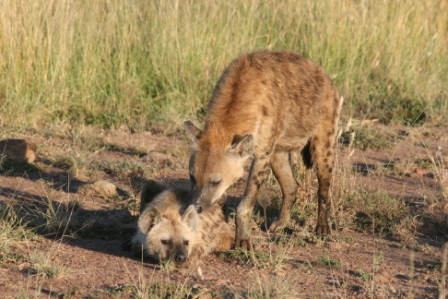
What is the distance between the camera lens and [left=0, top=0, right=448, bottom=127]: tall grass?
337 inches

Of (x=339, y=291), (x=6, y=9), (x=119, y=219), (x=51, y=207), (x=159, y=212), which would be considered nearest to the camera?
(x=339, y=291)

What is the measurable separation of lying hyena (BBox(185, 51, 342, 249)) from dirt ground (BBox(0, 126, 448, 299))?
0.96 feet

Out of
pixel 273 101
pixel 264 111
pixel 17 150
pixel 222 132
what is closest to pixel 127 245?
pixel 222 132

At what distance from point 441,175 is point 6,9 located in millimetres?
4815

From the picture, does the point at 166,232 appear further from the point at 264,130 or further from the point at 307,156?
the point at 307,156

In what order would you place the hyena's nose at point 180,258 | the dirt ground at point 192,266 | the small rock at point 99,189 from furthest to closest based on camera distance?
the small rock at point 99,189 → the hyena's nose at point 180,258 → the dirt ground at point 192,266

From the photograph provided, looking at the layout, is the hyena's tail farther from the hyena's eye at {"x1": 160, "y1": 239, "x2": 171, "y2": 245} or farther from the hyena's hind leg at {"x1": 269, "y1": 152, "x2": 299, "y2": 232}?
the hyena's eye at {"x1": 160, "y1": 239, "x2": 171, "y2": 245}

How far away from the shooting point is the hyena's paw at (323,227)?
19.3 feet

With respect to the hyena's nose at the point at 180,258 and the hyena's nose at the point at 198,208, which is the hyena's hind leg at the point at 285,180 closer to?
the hyena's nose at the point at 198,208

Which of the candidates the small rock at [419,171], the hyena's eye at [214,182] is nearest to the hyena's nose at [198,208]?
the hyena's eye at [214,182]

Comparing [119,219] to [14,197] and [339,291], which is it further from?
[339,291]

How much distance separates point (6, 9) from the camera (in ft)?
27.7

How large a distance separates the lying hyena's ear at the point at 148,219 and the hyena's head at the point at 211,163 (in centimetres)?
26

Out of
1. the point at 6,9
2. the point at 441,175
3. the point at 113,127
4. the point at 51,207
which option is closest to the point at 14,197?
the point at 51,207
